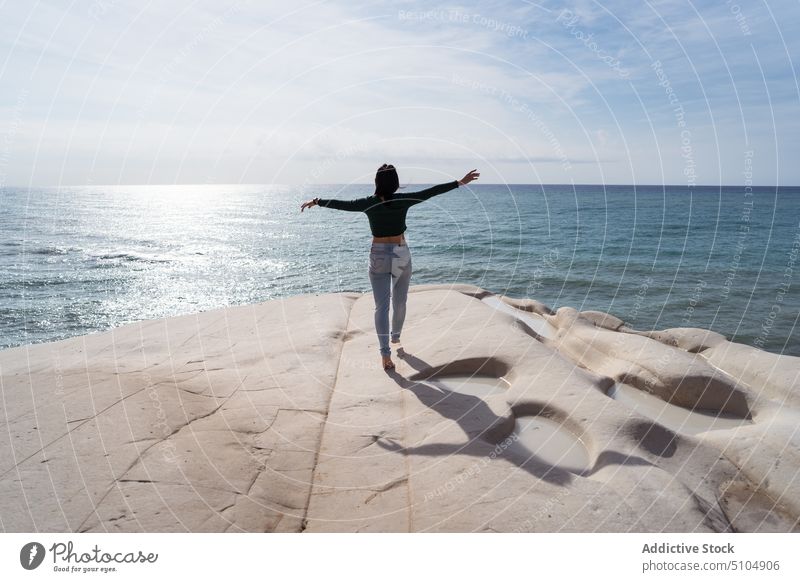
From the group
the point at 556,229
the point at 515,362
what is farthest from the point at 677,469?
the point at 556,229

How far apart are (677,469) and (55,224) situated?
5930cm

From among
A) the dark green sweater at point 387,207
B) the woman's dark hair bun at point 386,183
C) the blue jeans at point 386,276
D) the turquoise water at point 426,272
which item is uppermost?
the woman's dark hair bun at point 386,183

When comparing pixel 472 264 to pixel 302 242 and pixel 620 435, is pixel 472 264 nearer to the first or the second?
pixel 302 242

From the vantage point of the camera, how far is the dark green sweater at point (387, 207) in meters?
6.39

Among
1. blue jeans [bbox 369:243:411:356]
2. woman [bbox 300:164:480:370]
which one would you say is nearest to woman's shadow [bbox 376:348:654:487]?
blue jeans [bbox 369:243:411:356]

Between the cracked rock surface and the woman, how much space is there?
3.00 feet

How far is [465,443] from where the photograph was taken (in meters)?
4.96

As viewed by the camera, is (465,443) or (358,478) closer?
(358,478)

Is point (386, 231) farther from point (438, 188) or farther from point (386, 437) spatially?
point (386, 437)
